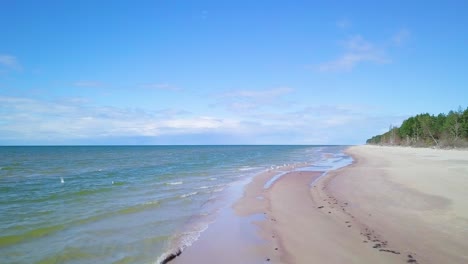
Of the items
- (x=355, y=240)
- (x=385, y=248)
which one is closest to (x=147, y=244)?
(x=355, y=240)

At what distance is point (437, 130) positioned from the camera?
268 feet

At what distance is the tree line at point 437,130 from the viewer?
2633 inches

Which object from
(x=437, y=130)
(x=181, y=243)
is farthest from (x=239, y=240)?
(x=437, y=130)

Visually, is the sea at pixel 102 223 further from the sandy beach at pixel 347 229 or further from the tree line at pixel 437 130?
the tree line at pixel 437 130

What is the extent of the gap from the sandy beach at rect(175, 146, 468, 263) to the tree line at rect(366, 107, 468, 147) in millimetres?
60091

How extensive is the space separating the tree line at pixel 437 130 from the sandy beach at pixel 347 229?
6009 cm

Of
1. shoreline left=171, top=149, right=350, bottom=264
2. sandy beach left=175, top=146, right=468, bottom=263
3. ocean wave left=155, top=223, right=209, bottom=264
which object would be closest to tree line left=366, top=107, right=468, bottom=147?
sandy beach left=175, top=146, right=468, bottom=263

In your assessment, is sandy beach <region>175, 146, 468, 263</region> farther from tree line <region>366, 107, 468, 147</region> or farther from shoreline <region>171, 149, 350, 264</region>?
tree line <region>366, 107, 468, 147</region>

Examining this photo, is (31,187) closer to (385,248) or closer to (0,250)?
(0,250)

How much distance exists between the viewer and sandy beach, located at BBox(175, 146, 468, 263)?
303 inches

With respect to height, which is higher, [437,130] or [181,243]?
[437,130]

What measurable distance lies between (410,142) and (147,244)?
10872cm

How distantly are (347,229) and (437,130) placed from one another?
3433 inches

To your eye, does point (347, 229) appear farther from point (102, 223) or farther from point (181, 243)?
point (102, 223)
